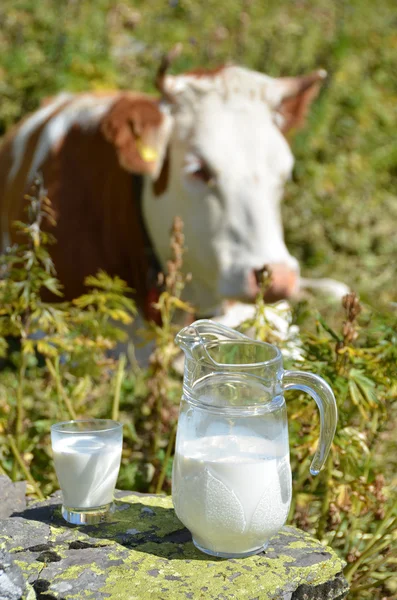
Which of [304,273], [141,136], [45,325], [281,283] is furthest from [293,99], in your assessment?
[45,325]

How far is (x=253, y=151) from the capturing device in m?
3.19

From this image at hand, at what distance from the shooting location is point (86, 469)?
1438 mm

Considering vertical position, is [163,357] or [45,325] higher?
[45,325]

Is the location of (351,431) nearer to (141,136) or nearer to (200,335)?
(200,335)

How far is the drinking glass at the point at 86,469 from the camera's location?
144 centimetres

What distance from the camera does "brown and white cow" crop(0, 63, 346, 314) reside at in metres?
3.14

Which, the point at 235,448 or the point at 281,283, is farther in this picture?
the point at 281,283

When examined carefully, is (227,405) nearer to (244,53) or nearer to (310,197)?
(310,197)

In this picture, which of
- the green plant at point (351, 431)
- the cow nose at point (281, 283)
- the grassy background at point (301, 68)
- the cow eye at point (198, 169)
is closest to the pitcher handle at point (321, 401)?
the green plant at point (351, 431)

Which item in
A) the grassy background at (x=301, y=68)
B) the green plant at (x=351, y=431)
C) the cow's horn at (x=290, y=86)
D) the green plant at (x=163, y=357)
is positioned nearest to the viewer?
the green plant at (x=351, y=431)

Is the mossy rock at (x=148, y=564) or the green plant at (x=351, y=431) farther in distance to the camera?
the green plant at (x=351, y=431)

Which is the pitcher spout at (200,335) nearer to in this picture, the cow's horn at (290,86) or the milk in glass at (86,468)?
the milk in glass at (86,468)

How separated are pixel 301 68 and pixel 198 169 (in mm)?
3928

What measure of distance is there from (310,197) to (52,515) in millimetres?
4502
